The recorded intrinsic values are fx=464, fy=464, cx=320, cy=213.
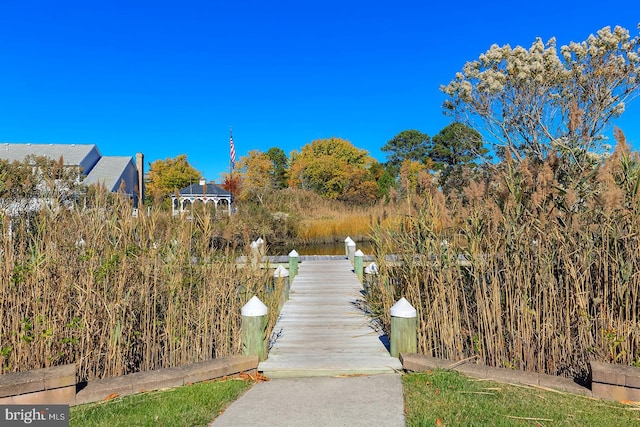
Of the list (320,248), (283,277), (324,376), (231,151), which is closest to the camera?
(324,376)

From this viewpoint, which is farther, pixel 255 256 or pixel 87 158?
pixel 87 158

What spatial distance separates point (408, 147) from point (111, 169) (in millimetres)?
21970

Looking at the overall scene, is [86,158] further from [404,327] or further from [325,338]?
[404,327]

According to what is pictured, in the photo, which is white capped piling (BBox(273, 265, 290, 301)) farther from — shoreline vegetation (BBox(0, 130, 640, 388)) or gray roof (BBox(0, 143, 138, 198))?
gray roof (BBox(0, 143, 138, 198))

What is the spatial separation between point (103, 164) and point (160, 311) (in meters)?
22.2

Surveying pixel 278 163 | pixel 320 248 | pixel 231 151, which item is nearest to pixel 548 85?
pixel 320 248

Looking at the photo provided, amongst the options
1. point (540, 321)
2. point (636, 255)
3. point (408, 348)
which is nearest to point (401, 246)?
point (408, 348)

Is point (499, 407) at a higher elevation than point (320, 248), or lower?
lower

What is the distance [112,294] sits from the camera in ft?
9.96

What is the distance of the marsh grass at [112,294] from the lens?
110 inches

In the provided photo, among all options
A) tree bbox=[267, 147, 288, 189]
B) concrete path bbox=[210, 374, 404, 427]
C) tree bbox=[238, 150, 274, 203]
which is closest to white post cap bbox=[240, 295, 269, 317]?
concrete path bbox=[210, 374, 404, 427]

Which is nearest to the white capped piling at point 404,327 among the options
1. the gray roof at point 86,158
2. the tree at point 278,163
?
the gray roof at point 86,158

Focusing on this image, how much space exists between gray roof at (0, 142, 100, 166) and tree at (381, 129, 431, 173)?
21.0 metres

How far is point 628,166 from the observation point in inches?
117
